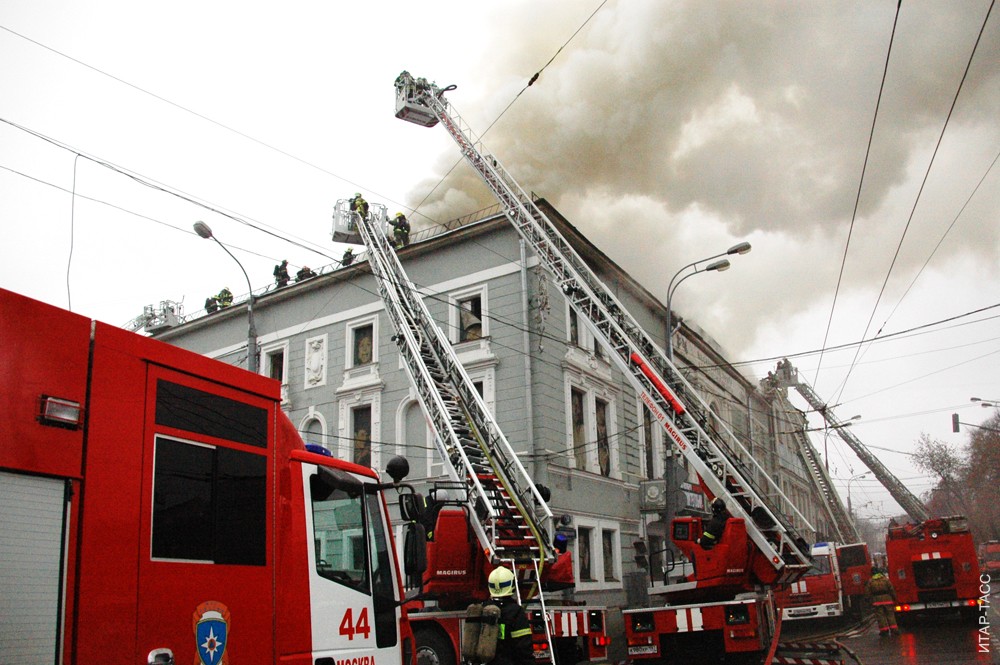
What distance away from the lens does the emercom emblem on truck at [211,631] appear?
412 centimetres

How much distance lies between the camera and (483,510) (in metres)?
12.3

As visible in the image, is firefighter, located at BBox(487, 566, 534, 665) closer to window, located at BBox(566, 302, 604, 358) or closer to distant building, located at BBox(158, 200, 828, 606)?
distant building, located at BBox(158, 200, 828, 606)

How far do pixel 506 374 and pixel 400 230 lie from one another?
6.11 m

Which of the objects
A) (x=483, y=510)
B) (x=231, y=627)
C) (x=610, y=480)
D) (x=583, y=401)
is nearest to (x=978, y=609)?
(x=610, y=480)

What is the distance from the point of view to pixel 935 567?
63.5 ft

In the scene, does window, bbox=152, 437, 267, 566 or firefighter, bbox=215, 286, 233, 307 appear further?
firefighter, bbox=215, 286, 233, 307

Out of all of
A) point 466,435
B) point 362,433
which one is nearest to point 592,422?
point 362,433

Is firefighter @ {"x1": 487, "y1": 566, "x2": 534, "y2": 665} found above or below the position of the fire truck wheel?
above

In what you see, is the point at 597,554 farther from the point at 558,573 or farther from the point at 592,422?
the point at 558,573

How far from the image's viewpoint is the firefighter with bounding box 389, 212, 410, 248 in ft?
78.5

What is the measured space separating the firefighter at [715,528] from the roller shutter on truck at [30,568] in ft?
32.4

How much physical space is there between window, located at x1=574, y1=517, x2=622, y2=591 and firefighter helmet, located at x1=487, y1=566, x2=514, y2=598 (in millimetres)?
13726

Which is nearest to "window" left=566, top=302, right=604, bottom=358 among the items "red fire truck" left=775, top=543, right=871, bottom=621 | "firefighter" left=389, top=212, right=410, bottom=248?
"firefighter" left=389, top=212, right=410, bottom=248

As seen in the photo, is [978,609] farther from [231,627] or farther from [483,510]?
[231,627]
